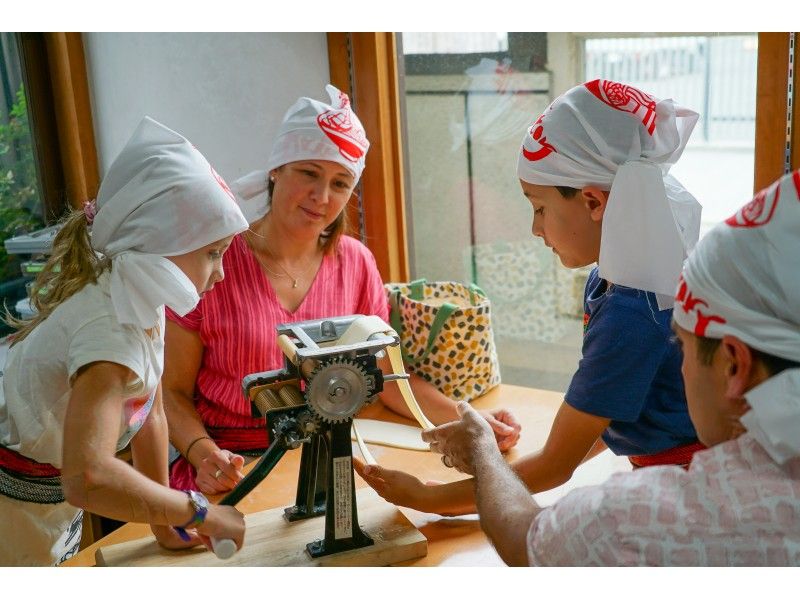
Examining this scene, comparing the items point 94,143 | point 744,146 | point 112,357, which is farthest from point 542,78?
point 112,357

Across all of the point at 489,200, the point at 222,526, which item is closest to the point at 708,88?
the point at 489,200

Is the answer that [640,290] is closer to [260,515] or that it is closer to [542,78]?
[260,515]

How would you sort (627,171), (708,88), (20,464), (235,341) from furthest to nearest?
(708,88), (235,341), (20,464), (627,171)

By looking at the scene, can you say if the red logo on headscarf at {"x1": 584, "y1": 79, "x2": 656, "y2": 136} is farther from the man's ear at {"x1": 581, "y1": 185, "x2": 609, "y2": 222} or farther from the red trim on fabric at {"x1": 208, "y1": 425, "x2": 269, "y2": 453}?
the red trim on fabric at {"x1": 208, "y1": 425, "x2": 269, "y2": 453}

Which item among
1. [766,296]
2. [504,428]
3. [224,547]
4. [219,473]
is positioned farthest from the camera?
[504,428]

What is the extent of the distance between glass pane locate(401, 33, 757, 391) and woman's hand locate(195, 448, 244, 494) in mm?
1165

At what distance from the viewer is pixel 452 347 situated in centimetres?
206

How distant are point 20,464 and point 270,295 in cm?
70

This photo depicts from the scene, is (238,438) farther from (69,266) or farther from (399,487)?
(69,266)

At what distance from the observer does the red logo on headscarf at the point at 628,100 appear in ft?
4.31

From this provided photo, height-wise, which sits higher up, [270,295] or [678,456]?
[270,295]

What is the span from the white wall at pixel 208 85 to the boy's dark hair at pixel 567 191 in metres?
1.19

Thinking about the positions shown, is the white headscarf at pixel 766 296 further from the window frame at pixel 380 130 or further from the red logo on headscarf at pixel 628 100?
the window frame at pixel 380 130

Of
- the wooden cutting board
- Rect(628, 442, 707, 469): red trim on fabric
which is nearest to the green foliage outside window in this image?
the wooden cutting board
